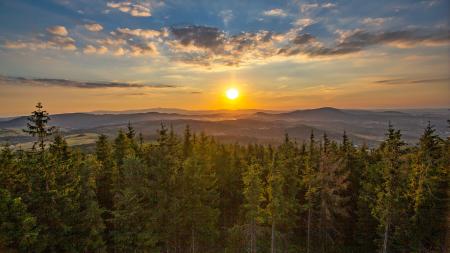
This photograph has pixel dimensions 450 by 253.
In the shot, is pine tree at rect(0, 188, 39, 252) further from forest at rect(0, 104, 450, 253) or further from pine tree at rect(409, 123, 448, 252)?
pine tree at rect(409, 123, 448, 252)

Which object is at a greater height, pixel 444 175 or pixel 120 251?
pixel 444 175

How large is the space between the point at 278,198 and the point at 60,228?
2121 centimetres

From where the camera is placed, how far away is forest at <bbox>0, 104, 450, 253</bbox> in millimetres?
21969

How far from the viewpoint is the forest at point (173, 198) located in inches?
865

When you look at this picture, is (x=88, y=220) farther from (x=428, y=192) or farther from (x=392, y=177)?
(x=428, y=192)

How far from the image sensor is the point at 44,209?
22.0m

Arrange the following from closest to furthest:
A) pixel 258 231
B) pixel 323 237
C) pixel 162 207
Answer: pixel 162 207 → pixel 258 231 → pixel 323 237

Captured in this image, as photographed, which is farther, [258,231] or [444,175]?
[258,231]

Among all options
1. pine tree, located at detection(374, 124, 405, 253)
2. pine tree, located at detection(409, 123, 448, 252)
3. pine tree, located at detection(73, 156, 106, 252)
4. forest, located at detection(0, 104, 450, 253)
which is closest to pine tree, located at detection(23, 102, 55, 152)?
forest, located at detection(0, 104, 450, 253)

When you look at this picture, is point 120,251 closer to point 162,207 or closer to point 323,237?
point 162,207

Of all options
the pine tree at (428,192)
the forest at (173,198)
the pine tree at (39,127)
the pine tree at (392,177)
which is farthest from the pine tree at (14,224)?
the pine tree at (428,192)

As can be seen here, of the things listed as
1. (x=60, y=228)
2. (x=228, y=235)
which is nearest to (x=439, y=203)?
(x=228, y=235)

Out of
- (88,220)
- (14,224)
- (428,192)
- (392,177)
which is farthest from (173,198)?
(428,192)

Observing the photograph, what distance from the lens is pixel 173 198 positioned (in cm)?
2872
